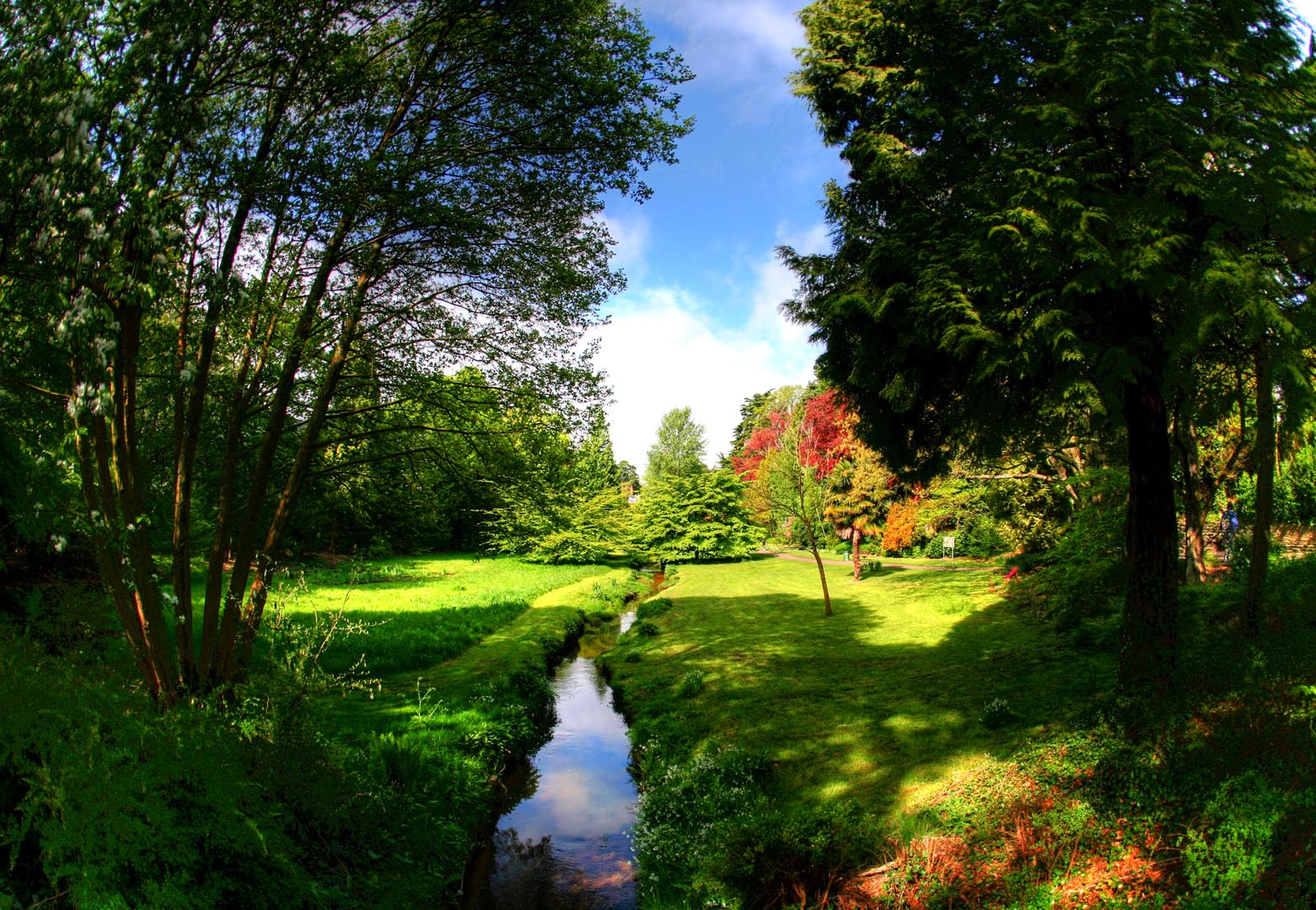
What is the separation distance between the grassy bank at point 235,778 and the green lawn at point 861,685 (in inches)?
130

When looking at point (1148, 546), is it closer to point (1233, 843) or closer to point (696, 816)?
point (1233, 843)

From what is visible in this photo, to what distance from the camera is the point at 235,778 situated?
15.1 feet

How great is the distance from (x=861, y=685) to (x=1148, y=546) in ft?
17.7

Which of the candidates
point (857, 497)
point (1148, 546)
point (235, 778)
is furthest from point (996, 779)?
point (857, 497)

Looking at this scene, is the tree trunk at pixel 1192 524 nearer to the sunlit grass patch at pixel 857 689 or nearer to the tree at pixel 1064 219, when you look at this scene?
Result: the sunlit grass patch at pixel 857 689

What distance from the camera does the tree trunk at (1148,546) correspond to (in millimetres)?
7148

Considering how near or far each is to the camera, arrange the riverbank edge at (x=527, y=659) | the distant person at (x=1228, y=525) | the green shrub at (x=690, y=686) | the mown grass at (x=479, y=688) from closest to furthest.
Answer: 1. the riverbank edge at (x=527, y=659)
2. the mown grass at (x=479, y=688)
3. the green shrub at (x=690, y=686)
4. the distant person at (x=1228, y=525)

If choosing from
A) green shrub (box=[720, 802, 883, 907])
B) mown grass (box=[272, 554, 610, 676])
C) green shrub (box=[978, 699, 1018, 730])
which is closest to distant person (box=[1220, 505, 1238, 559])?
green shrub (box=[978, 699, 1018, 730])

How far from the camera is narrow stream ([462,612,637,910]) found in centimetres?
695

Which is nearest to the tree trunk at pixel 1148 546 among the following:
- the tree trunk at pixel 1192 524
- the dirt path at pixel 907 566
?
the tree trunk at pixel 1192 524

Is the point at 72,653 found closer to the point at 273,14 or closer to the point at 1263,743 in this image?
the point at 273,14

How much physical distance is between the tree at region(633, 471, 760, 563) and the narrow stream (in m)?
25.9

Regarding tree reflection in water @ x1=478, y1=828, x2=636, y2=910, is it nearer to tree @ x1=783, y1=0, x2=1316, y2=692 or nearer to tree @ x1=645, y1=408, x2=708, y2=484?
tree @ x1=783, y1=0, x2=1316, y2=692

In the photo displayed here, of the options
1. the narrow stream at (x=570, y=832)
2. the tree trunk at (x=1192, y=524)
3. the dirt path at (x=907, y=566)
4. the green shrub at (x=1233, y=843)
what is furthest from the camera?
the dirt path at (x=907, y=566)
